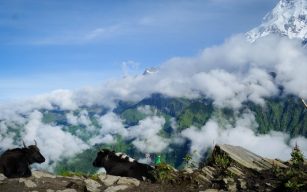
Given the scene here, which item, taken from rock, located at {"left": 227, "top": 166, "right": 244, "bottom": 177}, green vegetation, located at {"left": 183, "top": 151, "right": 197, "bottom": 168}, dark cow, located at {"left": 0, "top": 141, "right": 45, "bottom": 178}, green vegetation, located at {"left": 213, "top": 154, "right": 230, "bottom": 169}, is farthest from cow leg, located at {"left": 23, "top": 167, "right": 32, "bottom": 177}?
rock, located at {"left": 227, "top": 166, "right": 244, "bottom": 177}

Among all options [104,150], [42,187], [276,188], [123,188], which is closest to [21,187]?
[42,187]

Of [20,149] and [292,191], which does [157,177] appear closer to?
[292,191]

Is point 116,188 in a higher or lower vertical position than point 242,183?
lower

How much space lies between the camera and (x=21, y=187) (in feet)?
80.7

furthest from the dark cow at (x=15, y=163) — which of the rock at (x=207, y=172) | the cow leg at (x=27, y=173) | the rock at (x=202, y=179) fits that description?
the rock at (x=207, y=172)

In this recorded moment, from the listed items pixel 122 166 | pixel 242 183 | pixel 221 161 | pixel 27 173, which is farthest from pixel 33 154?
pixel 242 183

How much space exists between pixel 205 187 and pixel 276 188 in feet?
13.0

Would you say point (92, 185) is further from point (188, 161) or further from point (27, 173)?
point (188, 161)

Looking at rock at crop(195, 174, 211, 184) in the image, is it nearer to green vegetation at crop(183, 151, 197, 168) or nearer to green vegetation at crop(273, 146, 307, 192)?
green vegetation at crop(183, 151, 197, 168)

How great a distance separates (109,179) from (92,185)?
1.90m

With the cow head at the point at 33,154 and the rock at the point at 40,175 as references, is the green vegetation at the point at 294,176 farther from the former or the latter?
the cow head at the point at 33,154

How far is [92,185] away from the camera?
25.0 m

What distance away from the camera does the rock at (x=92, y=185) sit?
78.9ft

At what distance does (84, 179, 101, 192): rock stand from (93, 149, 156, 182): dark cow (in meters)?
2.92
